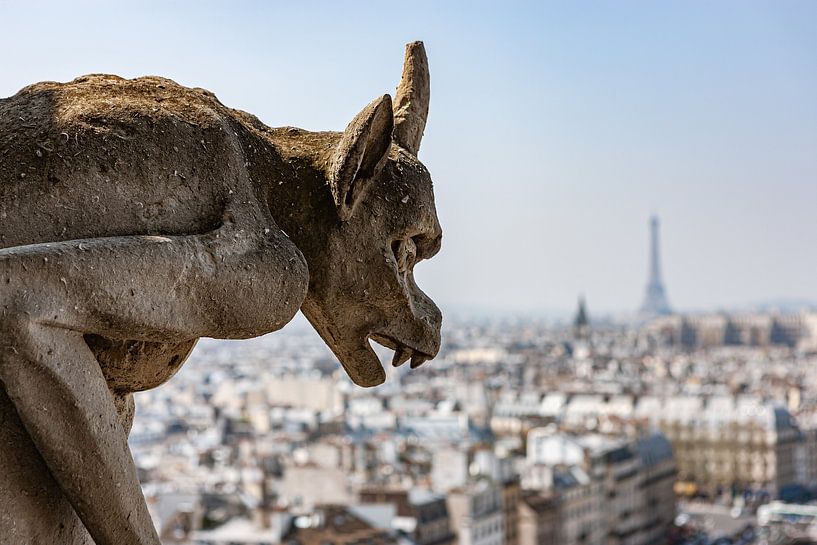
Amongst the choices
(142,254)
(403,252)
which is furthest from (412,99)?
→ (142,254)

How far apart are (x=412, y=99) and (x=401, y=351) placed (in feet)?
1.37

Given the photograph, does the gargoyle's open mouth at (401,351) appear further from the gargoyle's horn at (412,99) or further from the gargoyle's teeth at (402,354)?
the gargoyle's horn at (412,99)

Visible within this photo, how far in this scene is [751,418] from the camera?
5797cm

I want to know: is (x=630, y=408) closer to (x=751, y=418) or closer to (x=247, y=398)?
(x=751, y=418)

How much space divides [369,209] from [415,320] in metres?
0.22

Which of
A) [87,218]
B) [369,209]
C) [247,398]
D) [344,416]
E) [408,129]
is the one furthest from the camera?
[247,398]

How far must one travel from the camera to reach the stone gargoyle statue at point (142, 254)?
195 cm

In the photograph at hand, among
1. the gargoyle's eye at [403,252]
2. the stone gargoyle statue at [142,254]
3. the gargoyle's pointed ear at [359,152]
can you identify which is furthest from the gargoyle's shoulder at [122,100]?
the gargoyle's eye at [403,252]

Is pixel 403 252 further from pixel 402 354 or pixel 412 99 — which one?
pixel 412 99

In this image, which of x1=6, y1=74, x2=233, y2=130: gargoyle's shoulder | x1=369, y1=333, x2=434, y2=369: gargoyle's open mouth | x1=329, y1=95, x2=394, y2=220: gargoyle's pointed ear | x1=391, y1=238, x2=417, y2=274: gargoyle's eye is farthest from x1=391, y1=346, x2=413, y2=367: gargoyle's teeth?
x1=6, y1=74, x2=233, y2=130: gargoyle's shoulder

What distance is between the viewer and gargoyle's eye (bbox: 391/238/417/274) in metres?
2.34

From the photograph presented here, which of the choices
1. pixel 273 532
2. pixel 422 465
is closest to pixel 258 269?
pixel 273 532

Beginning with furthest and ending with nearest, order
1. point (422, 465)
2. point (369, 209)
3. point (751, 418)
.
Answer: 1. point (751, 418)
2. point (422, 465)
3. point (369, 209)

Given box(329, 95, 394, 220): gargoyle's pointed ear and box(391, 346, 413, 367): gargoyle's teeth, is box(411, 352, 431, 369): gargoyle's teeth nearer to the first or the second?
box(391, 346, 413, 367): gargoyle's teeth
